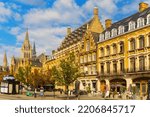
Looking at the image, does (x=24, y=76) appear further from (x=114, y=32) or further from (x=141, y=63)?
(x=141, y=63)

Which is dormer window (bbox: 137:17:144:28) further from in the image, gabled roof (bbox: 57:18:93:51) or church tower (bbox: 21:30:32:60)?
church tower (bbox: 21:30:32:60)

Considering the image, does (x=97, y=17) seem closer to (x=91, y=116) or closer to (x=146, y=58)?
(x=146, y=58)

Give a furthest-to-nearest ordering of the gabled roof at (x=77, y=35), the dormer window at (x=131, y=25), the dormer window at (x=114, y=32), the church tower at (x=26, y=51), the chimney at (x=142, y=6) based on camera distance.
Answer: the church tower at (x=26, y=51) → the gabled roof at (x=77, y=35) → the dormer window at (x=114, y=32) → the chimney at (x=142, y=6) → the dormer window at (x=131, y=25)

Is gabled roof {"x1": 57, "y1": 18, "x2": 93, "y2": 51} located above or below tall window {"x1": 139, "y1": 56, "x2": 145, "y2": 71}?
above

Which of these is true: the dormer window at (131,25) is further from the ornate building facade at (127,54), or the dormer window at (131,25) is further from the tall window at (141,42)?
the tall window at (141,42)

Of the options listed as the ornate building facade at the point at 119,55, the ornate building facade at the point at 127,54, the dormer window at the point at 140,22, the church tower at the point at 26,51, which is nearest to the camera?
the ornate building facade at the point at 127,54

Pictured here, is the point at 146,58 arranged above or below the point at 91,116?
above

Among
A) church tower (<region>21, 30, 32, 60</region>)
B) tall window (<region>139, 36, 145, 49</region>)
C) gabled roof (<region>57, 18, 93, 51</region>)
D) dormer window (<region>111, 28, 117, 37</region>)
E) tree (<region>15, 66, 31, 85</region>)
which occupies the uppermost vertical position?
church tower (<region>21, 30, 32, 60</region>)

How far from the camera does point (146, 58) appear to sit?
3950 cm

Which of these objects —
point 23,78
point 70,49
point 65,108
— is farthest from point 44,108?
point 70,49

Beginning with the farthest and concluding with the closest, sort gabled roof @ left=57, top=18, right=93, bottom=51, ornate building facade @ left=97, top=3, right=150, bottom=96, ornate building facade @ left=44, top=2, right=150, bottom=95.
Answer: gabled roof @ left=57, top=18, right=93, bottom=51
ornate building facade @ left=44, top=2, right=150, bottom=95
ornate building facade @ left=97, top=3, right=150, bottom=96

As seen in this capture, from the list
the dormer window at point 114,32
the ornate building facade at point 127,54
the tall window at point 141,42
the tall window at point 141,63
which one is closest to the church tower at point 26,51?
the ornate building facade at point 127,54

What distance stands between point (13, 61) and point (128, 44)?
138m

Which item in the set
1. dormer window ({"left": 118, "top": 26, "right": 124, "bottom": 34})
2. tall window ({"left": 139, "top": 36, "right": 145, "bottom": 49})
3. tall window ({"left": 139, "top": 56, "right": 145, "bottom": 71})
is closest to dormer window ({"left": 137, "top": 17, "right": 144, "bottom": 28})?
tall window ({"left": 139, "top": 36, "right": 145, "bottom": 49})
